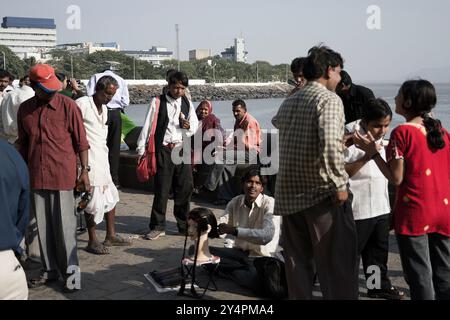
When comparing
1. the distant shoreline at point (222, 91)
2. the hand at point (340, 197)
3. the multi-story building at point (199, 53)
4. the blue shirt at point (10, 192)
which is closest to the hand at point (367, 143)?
the hand at point (340, 197)

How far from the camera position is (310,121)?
308cm

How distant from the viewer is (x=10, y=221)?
254 cm

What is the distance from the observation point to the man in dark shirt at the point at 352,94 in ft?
14.2

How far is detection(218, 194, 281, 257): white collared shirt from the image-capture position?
14.3 ft

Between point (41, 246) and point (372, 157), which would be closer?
point (372, 157)

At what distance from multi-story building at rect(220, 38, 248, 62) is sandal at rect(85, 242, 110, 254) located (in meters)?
163

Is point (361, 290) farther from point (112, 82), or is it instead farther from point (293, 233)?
point (112, 82)

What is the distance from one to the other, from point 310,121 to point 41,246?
256cm

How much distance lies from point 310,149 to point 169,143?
3.11m

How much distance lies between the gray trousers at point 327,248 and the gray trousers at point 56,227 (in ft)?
6.50

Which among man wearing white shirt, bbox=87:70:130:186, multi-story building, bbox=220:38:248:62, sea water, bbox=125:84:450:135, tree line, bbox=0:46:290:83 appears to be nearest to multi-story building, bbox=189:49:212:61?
multi-story building, bbox=220:38:248:62

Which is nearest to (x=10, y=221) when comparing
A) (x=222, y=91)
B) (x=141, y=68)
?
(x=141, y=68)

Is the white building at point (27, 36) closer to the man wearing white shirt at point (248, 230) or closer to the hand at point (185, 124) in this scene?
the hand at point (185, 124)
